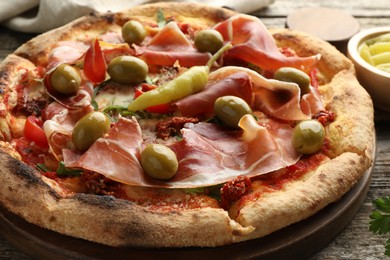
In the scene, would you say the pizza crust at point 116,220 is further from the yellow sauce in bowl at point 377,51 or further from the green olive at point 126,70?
the yellow sauce in bowl at point 377,51

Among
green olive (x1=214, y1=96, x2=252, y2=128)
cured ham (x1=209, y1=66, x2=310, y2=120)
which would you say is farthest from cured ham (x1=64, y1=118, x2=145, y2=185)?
cured ham (x1=209, y1=66, x2=310, y2=120)

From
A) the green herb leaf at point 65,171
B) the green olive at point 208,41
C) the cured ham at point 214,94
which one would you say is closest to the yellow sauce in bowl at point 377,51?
the green olive at point 208,41

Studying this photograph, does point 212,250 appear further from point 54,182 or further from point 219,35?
point 219,35

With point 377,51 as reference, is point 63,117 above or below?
above

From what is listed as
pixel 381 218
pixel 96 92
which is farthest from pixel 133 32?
pixel 381 218

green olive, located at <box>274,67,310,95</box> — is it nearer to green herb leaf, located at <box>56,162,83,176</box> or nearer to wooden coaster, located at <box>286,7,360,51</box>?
wooden coaster, located at <box>286,7,360,51</box>

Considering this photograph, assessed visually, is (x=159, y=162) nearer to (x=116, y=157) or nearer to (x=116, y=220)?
(x=116, y=157)

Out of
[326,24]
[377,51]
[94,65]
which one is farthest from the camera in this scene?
[326,24]
